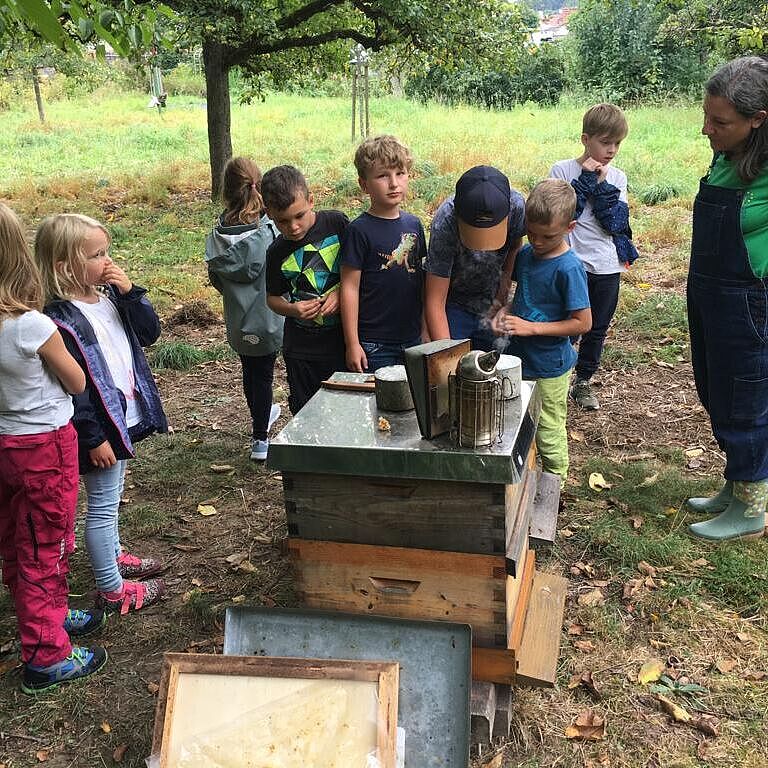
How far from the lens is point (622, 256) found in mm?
4848

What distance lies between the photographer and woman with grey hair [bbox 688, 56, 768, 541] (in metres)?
3.27

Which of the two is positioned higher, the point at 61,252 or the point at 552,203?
the point at 552,203

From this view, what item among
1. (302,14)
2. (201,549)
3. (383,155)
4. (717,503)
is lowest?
(201,549)

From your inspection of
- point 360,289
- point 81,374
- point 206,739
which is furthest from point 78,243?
point 206,739

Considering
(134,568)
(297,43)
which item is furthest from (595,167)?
(297,43)

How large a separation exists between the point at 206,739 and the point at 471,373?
139 cm

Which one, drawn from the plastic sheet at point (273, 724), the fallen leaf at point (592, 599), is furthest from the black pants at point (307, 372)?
the plastic sheet at point (273, 724)

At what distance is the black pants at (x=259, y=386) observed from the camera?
15.3 ft

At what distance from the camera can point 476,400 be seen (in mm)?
2273

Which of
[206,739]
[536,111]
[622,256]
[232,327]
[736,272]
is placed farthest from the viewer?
[536,111]

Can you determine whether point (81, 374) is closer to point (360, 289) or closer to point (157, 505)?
point (360, 289)

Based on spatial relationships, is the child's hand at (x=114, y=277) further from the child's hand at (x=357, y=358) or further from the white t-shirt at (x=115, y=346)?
the child's hand at (x=357, y=358)

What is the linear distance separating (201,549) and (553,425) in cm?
208

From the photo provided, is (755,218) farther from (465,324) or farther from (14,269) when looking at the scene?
(14,269)
